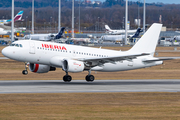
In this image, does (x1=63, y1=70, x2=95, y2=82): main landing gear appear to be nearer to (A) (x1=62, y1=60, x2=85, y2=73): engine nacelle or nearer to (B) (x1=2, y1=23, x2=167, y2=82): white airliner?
(B) (x1=2, y1=23, x2=167, y2=82): white airliner

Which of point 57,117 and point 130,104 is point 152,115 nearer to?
point 130,104

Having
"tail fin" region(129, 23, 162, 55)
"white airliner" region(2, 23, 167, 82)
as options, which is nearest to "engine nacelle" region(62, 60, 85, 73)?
"white airliner" region(2, 23, 167, 82)

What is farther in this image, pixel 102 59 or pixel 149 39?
pixel 149 39

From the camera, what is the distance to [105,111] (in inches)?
938

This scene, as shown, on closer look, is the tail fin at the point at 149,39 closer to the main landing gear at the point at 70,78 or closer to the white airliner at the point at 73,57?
the white airliner at the point at 73,57

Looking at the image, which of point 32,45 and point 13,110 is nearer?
point 13,110

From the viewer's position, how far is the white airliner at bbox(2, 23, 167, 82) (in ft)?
130

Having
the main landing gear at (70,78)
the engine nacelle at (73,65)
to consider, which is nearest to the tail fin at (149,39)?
the main landing gear at (70,78)

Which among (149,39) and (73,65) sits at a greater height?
(149,39)

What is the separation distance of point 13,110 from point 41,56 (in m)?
16.6

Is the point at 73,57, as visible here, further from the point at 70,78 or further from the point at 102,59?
the point at 102,59

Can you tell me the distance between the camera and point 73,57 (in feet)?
137

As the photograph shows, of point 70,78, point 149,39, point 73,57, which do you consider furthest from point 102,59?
A: point 149,39

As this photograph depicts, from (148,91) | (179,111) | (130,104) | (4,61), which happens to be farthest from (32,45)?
(4,61)
